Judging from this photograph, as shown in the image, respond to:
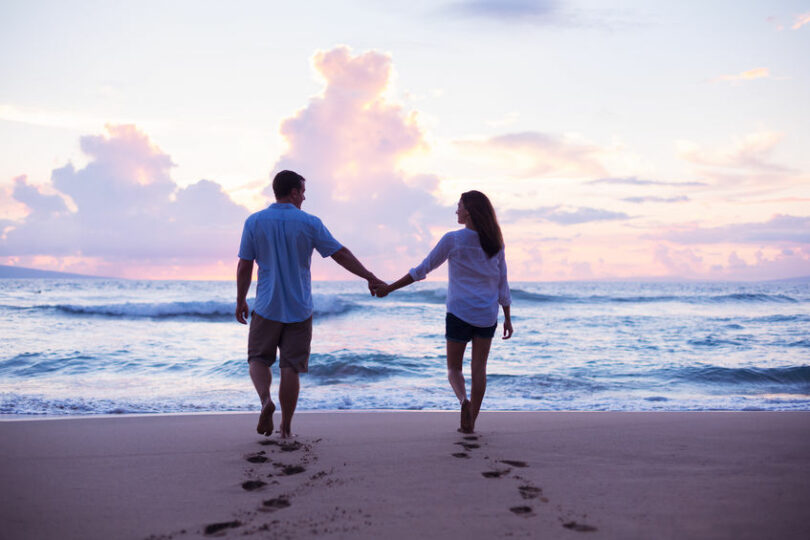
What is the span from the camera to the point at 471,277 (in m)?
4.57

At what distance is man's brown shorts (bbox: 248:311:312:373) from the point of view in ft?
14.0

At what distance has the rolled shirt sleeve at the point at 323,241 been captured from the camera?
4.31 metres

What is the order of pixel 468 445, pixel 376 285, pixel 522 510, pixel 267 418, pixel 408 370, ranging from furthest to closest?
pixel 408 370, pixel 376 285, pixel 468 445, pixel 267 418, pixel 522 510

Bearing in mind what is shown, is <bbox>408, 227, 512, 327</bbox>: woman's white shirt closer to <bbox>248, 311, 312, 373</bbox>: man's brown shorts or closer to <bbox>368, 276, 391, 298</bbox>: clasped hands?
<bbox>368, 276, 391, 298</bbox>: clasped hands

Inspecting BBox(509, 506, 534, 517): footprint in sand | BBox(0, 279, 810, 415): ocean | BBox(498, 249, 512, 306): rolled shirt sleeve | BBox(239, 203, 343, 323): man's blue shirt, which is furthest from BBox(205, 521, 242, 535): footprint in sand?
BBox(0, 279, 810, 415): ocean

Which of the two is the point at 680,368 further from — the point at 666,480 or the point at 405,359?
the point at 666,480

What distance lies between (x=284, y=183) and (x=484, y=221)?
1554mm

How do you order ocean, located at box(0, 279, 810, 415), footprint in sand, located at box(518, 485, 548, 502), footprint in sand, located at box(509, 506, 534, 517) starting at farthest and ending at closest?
1. ocean, located at box(0, 279, 810, 415)
2. footprint in sand, located at box(518, 485, 548, 502)
3. footprint in sand, located at box(509, 506, 534, 517)

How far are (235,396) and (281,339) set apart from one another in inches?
147

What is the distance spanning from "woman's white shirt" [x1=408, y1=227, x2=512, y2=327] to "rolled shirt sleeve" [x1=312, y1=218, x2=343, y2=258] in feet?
2.25

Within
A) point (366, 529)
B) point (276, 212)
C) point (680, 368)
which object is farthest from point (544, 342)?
point (366, 529)

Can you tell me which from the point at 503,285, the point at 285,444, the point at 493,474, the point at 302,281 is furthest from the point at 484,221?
the point at 285,444

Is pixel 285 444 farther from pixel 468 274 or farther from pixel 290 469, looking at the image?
pixel 468 274

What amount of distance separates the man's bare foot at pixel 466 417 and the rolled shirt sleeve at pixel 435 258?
1067mm
